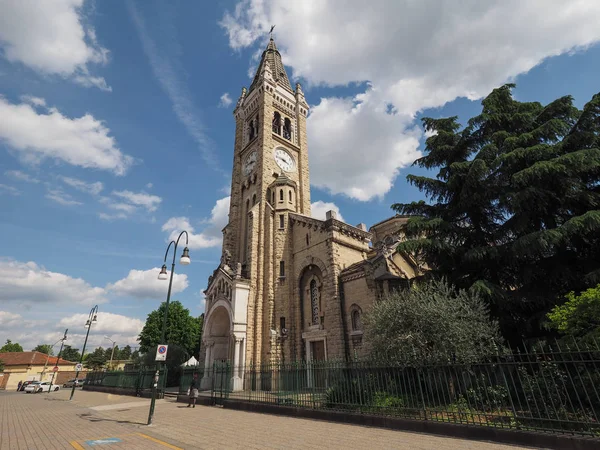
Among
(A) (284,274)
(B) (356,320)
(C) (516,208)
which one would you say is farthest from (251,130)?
(C) (516,208)

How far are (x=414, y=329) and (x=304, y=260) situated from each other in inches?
498

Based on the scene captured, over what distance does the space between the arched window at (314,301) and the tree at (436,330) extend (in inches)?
386

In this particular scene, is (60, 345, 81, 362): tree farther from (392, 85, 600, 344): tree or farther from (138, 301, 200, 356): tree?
(392, 85, 600, 344): tree

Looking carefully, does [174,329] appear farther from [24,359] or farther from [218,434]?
[218,434]

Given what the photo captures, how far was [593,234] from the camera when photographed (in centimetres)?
1271

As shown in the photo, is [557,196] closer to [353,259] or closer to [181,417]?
[353,259]

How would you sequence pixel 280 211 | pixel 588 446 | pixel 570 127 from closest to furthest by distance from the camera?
pixel 588 446 < pixel 570 127 < pixel 280 211

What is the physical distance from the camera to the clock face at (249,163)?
32062mm

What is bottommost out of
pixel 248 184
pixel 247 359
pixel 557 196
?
pixel 247 359

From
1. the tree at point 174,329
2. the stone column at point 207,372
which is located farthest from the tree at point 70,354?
the stone column at point 207,372

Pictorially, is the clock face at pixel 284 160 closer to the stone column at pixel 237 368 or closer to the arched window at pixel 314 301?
the arched window at pixel 314 301

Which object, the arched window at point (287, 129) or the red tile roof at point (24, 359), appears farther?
the red tile roof at point (24, 359)

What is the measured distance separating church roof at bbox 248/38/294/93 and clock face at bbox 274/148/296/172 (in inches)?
371

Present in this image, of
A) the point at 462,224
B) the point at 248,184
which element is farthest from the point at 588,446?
the point at 248,184
